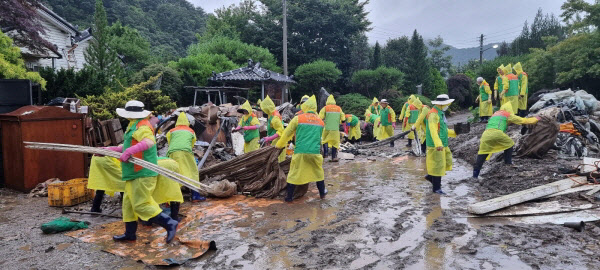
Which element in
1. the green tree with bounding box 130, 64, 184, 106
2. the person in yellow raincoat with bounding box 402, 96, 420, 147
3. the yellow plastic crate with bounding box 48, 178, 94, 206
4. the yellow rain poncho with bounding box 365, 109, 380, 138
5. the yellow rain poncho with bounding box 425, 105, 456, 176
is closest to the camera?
the yellow plastic crate with bounding box 48, 178, 94, 206

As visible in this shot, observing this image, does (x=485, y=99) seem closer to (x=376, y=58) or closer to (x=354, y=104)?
(x=354, y=104)

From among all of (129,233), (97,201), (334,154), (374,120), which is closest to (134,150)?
(129,233)

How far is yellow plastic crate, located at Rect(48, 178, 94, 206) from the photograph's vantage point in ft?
21.7

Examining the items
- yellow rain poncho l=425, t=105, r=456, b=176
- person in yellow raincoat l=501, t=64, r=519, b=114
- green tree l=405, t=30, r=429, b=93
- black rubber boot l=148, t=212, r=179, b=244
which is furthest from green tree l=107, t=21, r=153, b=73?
black rubber boot l=148, t=212, r=179, b=244

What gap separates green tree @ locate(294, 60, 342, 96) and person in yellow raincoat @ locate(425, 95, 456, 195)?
19607 millimetres

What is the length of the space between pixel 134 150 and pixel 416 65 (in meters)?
29.0

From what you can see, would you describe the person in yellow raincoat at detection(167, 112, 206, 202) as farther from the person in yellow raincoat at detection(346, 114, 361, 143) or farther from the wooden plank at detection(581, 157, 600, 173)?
the person in yellow raincoat at detection(346, 114, 361, 143)

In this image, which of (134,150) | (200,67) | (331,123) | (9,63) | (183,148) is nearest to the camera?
(134,150)

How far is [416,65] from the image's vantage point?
103ft

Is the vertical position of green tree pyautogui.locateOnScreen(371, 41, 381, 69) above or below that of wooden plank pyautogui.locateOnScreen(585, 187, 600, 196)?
above

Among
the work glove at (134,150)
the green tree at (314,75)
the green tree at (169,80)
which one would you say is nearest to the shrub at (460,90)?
the green tree at (314,75)

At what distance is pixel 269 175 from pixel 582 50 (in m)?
13.8

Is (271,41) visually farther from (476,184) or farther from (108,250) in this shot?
(108,250)

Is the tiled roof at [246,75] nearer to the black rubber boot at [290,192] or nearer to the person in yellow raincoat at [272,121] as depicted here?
the person in yellow raincoat at [272,121]
